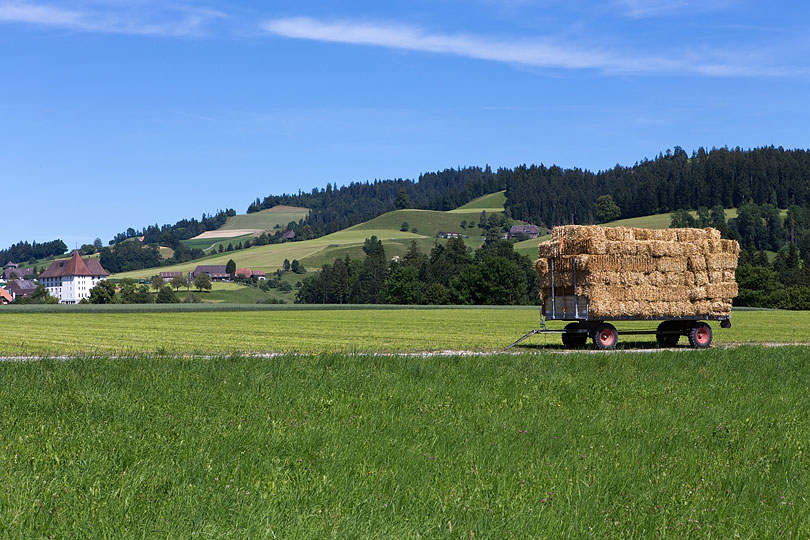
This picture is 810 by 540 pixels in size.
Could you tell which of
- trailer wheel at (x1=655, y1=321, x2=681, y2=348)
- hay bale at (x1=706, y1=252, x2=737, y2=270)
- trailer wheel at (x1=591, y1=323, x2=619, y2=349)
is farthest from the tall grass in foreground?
trailer wheel at (x1=655, y1=321, x2=681, y2=348)

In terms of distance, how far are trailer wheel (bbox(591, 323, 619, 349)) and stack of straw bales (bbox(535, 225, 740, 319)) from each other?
0.55 metres

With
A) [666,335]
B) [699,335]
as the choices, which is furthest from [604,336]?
[699,335]

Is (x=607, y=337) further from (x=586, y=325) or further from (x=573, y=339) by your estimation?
(x=573, y=339)

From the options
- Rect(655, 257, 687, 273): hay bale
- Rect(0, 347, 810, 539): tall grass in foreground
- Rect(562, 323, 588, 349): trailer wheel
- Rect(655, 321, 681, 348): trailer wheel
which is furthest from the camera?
Rect(655, 321, 681, 348): trailer wheel

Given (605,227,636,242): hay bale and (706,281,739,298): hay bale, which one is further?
(706,281,739,298): hay bale

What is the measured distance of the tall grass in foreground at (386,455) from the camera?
7.45 m

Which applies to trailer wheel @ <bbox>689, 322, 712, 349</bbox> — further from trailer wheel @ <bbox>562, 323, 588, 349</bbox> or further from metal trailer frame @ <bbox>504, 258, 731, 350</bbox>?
trailer wheel @ <bbox>562, 323, 588, 349</bbox>

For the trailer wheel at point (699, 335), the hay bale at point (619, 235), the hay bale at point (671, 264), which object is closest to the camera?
the hay bale at point (619, 235)

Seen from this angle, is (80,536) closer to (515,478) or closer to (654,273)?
(515,478)

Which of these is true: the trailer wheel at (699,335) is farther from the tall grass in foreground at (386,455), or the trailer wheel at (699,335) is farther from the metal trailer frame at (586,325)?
the tall grass in foreground at (386,455)

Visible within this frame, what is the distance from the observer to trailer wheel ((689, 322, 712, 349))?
32.0 meters

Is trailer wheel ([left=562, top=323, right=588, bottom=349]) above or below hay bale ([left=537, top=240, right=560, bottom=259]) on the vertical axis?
below

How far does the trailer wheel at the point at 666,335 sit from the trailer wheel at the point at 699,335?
2.42 ft

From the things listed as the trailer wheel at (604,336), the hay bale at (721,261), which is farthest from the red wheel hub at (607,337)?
the hay bale at (721,261)
